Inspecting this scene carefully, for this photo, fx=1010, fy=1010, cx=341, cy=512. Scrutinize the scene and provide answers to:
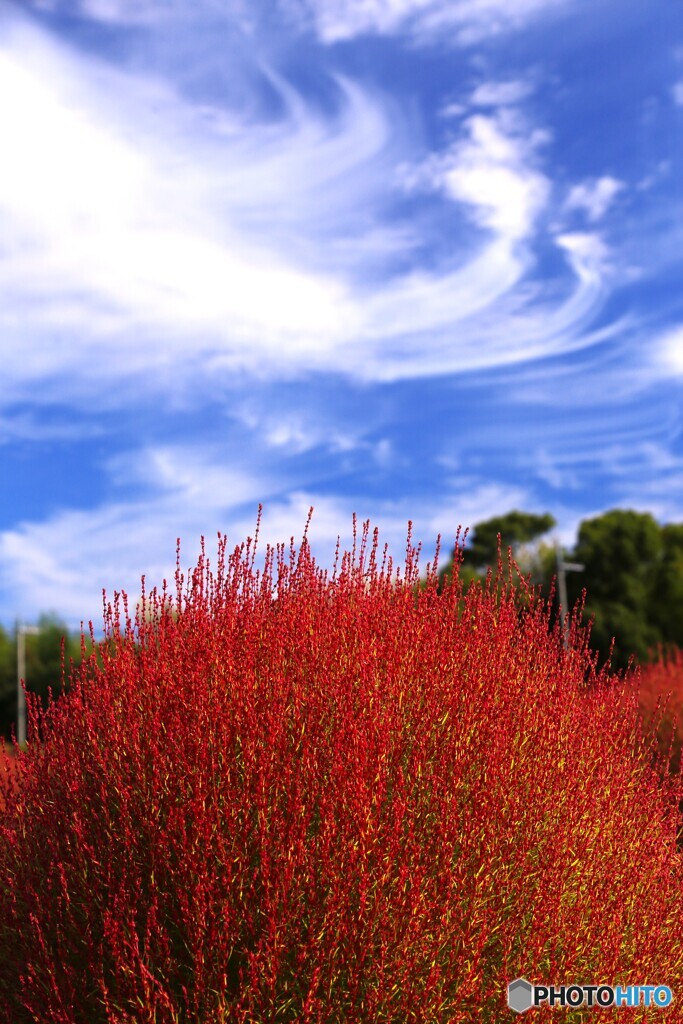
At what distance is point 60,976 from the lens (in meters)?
4.14

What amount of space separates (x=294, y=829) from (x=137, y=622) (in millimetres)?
2108

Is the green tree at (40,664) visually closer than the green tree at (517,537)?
Yes

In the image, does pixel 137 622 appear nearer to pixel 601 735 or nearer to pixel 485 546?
pixel 601 735

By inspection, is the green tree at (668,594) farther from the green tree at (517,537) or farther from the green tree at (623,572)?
the green tree at (517,537)

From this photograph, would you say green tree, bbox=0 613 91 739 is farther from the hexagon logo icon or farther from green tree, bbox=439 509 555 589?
the hexagon logo icon

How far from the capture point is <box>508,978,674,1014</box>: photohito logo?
13.6 ft

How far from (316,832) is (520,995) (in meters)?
1.06

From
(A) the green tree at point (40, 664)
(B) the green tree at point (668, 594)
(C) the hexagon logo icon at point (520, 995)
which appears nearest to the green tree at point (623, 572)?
(B) the green tree at point (668, 594)

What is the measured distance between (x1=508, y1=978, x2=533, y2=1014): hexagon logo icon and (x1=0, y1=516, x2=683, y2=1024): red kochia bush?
0.04 metres

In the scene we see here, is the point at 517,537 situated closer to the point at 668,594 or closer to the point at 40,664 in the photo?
the point at 668,594

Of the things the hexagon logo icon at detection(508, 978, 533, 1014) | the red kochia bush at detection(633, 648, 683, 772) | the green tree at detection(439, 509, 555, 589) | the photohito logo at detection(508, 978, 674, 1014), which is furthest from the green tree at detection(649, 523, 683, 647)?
the hexagon logo icon at detection(508, 978, 533, 1014)

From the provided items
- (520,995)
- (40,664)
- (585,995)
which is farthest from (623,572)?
(520,995)

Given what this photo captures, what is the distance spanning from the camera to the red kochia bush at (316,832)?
3.93m

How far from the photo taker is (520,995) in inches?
164
